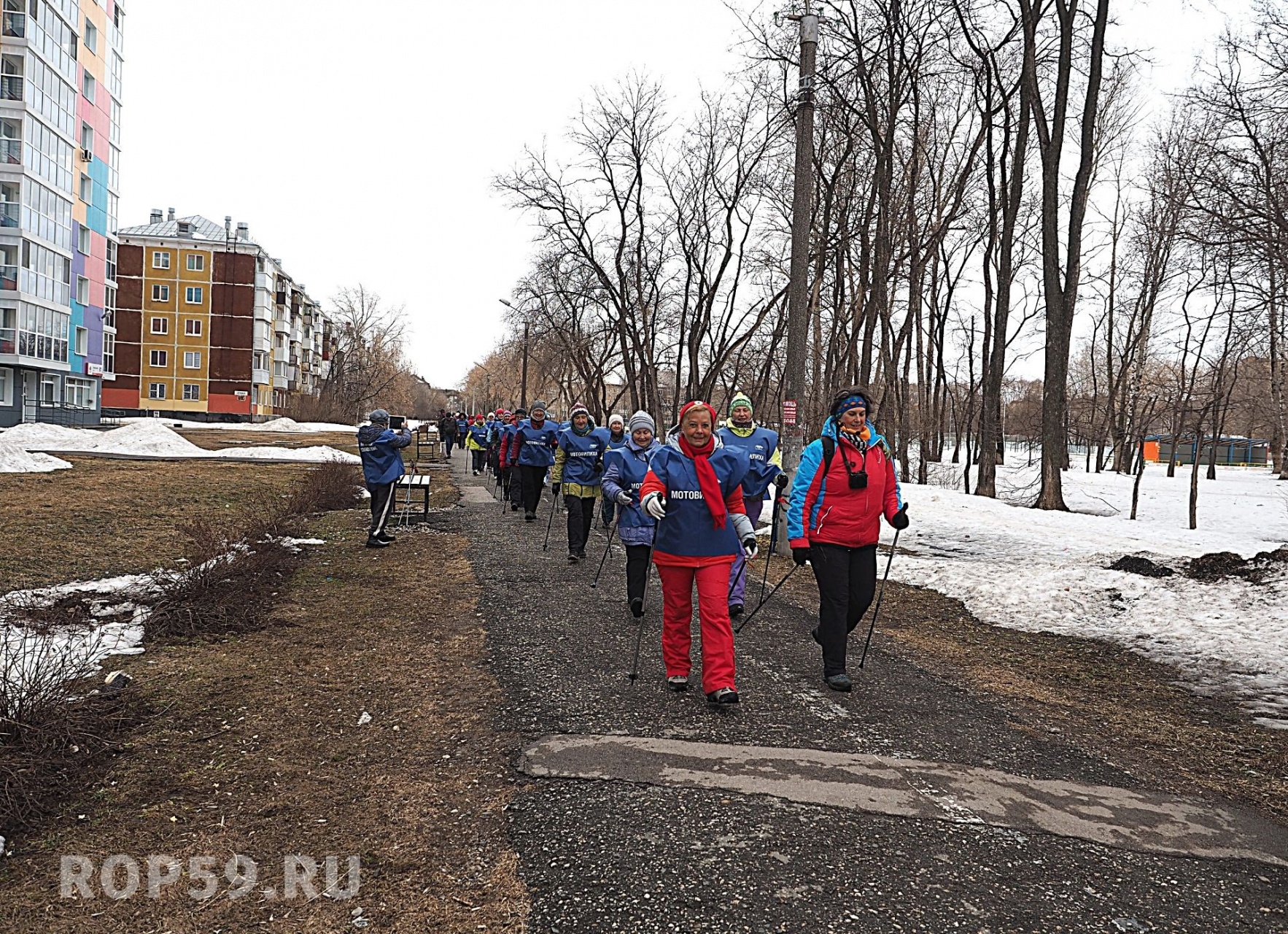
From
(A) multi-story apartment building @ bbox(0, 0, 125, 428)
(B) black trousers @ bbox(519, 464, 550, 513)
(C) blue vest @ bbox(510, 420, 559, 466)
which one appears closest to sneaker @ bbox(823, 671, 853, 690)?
(C) blue vest @ bbox(510, 420, 559, 466)

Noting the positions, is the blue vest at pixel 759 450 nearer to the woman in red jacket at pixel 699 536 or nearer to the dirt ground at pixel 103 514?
the woman in red jacket at pixel 699 536

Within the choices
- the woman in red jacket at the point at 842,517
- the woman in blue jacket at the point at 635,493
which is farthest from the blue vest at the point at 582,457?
the woman in red jacket at the point at 842,517

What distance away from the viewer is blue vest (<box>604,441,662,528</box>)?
8.70 meters

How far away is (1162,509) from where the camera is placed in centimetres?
2434

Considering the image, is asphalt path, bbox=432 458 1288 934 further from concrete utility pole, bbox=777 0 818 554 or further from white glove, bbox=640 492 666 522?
concrete utility pole, bbox=777 0 818 554

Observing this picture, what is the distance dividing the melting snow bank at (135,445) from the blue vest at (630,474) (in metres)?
21.9

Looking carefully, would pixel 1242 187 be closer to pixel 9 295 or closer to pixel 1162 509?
pixel 1162 509

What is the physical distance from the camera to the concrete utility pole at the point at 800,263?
1341 centimetres

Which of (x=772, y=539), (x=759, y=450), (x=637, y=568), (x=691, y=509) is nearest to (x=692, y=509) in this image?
(x=691, y=509)

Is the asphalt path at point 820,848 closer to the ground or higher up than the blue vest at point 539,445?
closer to the ground

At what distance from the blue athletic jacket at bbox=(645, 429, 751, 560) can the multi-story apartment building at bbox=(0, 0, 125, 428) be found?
164ft

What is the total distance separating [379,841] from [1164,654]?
674cm

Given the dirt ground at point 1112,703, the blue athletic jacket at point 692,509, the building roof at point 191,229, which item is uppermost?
the building roof at point 191,229

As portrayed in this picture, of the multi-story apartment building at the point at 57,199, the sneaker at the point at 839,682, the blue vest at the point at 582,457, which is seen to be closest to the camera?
the sneaker at the point at 839,682
